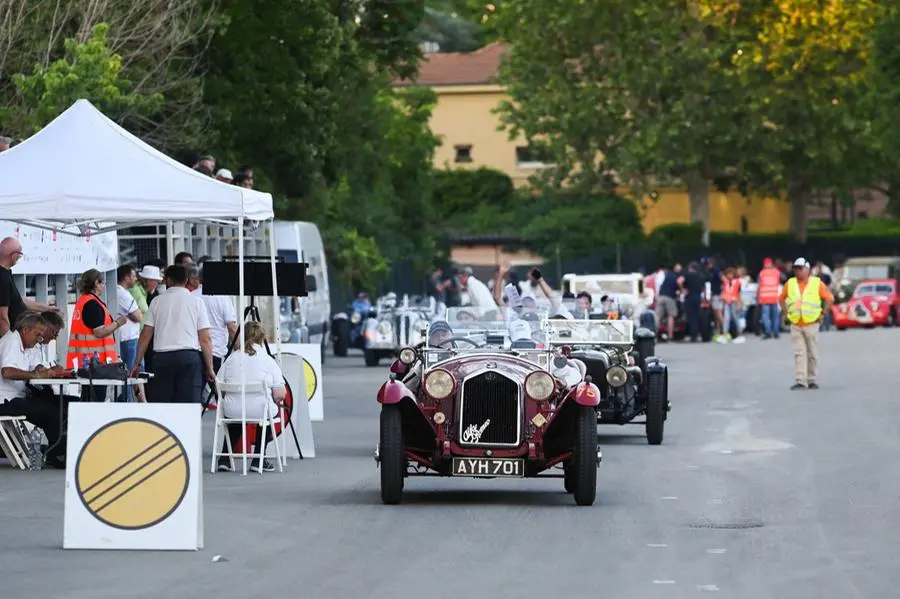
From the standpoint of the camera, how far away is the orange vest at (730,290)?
49312 mm

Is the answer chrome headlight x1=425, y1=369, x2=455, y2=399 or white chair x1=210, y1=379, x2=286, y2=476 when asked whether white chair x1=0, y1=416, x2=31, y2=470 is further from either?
chrome headlight x1=425, y1=369, x2=455, y2=399

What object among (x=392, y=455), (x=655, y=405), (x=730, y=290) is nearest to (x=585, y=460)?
(x=392, y=455)

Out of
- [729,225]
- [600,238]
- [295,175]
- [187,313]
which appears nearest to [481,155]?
[729,225]

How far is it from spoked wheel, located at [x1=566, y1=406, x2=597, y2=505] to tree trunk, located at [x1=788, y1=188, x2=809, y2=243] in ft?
203

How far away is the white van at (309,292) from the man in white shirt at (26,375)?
13.1 metres

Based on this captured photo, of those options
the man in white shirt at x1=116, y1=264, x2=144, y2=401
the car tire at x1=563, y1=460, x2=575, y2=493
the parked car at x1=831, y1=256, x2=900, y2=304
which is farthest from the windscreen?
the parked car at x1=831, y1=256, x2=900, y2=304

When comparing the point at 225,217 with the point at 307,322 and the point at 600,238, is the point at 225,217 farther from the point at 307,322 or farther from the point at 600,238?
the point at 600,238

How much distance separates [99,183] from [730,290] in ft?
108

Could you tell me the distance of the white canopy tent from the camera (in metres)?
17.6

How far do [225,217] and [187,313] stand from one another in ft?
3.19

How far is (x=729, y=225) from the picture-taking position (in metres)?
85.4

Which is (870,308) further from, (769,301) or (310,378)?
(310,378)

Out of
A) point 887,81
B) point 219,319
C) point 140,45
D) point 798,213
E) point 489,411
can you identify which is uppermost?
point 887,81

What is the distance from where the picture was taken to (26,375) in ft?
58.7
